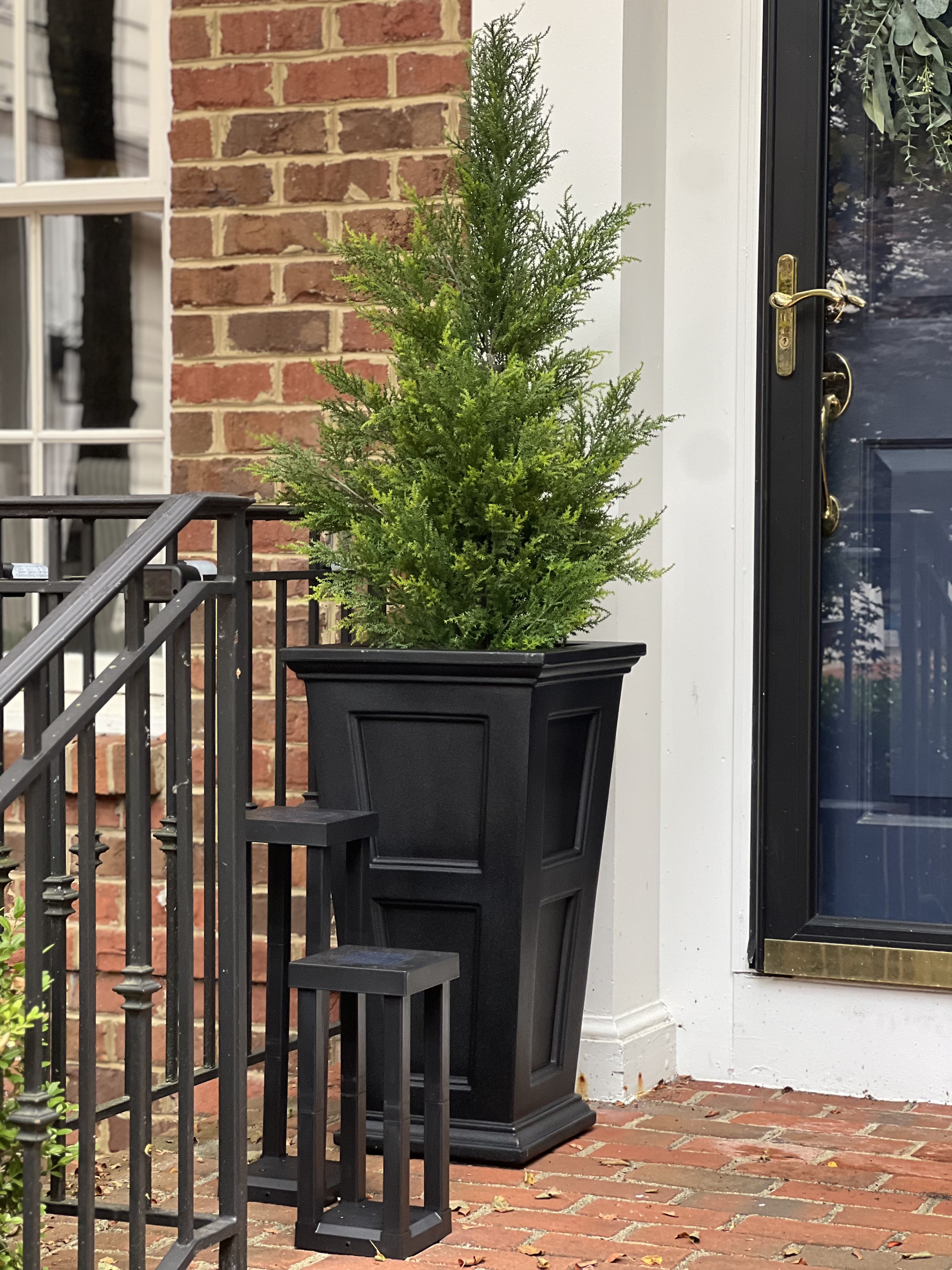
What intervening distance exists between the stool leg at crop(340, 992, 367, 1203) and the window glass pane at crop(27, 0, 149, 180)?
87.4 inches

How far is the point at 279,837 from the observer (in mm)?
2588

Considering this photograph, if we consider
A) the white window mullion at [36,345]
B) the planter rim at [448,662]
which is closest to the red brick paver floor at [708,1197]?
the planter rim at [448,662]

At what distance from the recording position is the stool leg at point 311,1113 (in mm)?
2424

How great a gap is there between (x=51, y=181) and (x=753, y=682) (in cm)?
205

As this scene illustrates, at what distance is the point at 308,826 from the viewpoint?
2574mm

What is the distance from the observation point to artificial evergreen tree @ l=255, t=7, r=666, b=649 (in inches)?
105

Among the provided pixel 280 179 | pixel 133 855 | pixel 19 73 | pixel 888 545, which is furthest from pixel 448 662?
pixel 19 73

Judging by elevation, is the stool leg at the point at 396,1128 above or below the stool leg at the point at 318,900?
below

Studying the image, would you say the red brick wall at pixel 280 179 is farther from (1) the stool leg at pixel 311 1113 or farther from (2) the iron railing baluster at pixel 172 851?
(1) the stool leg at pixel 311 1113

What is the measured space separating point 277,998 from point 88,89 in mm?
2338

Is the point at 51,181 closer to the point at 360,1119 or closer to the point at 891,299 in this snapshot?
the point at 891,299

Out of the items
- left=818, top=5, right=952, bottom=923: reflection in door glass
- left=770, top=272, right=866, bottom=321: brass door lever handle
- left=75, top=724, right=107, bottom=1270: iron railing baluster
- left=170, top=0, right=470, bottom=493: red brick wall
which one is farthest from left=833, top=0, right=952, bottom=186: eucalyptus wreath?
left=75, top=724, right=107, bottom=1270: iron railing baluster

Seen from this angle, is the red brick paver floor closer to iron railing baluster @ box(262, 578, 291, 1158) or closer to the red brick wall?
iron railing baluster @ box(262, 578, 291, 1158)

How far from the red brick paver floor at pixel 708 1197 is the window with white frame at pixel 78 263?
73.7 inches
